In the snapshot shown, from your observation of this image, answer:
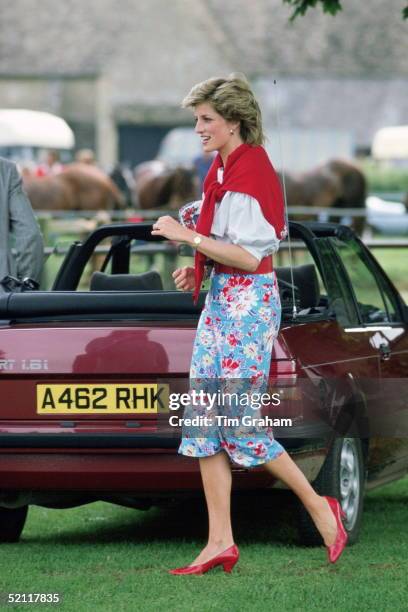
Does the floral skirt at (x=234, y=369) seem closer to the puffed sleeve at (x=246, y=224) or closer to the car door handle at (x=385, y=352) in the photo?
the puffed sleeve at (x=246, y=224)

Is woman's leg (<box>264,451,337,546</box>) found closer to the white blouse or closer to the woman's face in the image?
the white blouse

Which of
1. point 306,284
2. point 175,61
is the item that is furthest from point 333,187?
point 175,61

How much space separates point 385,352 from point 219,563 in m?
1.87

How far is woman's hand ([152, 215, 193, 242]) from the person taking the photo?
5.61 meters

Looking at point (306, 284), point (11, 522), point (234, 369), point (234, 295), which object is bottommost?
point (11, 522)

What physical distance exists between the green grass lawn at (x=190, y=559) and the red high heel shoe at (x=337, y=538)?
0.08m

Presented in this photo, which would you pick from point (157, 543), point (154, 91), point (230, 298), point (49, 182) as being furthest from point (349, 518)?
point (154, 91)

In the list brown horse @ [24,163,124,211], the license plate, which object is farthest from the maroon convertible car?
brown horse @ [24,163,124,211]

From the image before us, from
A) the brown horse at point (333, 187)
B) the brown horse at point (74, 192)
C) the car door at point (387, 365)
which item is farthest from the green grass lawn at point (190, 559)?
the brown horse at point (333, 187)

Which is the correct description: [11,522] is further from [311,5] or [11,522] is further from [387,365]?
[311,5]

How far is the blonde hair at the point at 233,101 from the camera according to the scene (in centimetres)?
584

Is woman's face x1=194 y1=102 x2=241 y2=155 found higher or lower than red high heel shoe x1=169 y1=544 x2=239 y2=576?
higher

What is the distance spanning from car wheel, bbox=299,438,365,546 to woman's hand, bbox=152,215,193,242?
4.64 ft

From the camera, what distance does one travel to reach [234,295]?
5836 mm
